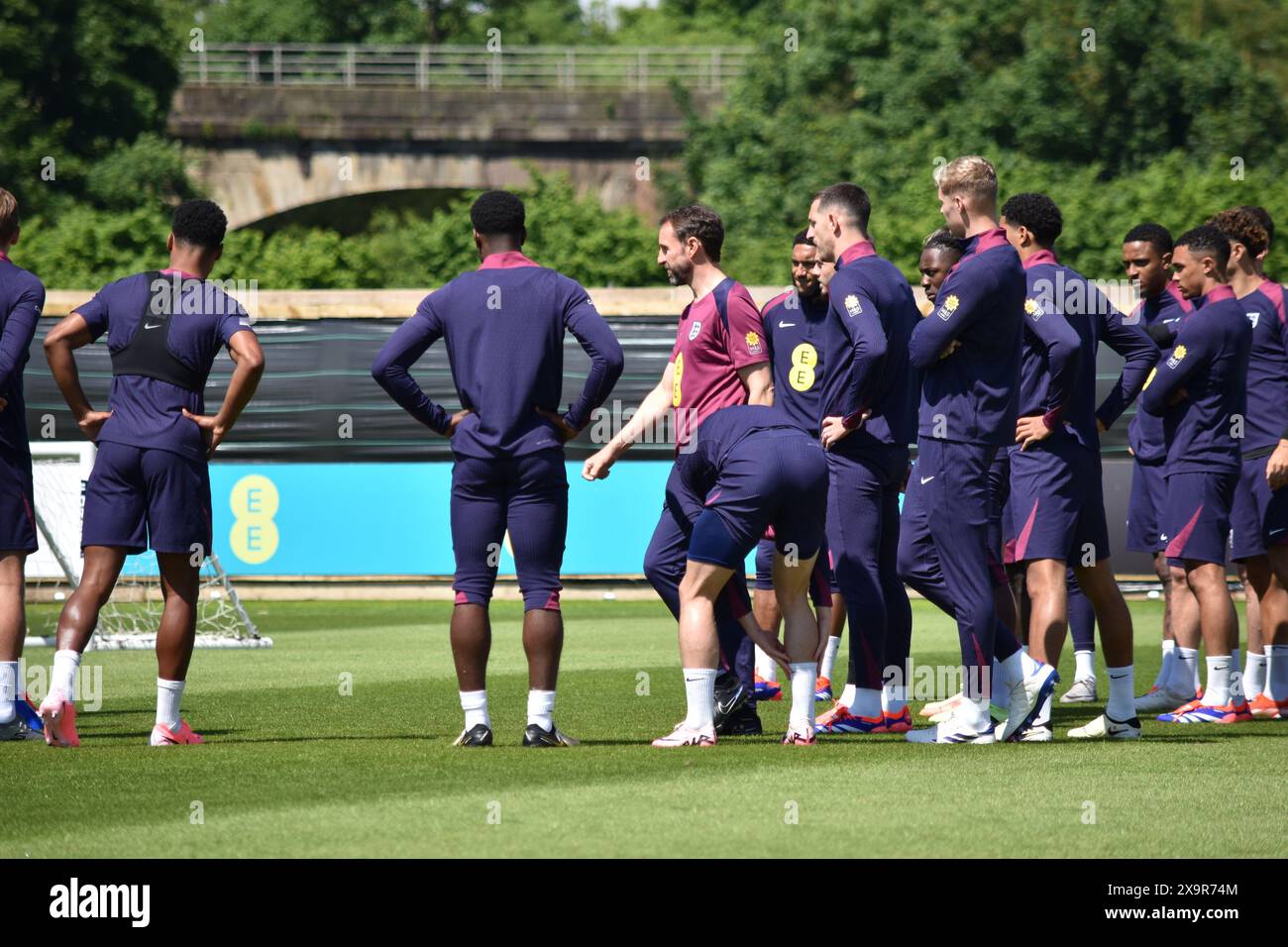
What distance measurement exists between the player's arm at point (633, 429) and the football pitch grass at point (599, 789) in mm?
1181

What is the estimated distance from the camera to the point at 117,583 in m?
14.3

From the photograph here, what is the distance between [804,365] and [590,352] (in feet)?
8.12

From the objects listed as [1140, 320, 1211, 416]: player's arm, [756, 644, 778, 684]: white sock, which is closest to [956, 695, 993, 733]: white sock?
[1140, 320, 1211, 416]: player's arm

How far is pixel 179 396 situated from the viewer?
8172 millimetres

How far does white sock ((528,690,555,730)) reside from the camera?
26.0ft

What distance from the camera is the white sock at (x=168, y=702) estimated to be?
8188mm

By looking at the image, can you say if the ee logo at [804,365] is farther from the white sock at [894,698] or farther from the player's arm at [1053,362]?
the white sock at [894,698]

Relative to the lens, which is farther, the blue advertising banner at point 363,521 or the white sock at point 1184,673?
the blue advertising banner at point 363,521

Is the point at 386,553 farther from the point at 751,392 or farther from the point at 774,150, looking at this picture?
the point at 774,150

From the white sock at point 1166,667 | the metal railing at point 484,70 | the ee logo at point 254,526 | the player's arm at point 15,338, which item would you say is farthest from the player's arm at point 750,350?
the metal railing at point 484,70
